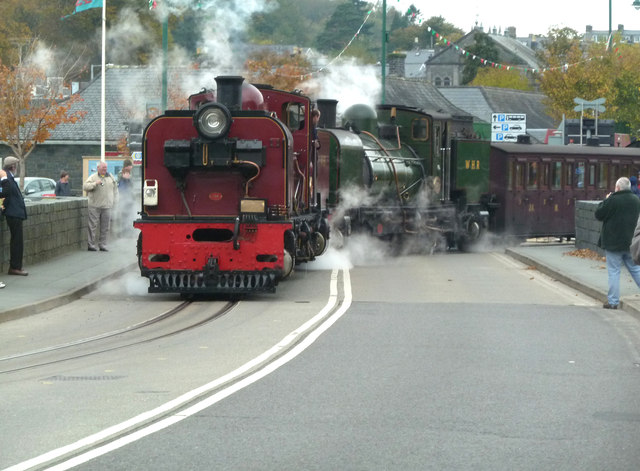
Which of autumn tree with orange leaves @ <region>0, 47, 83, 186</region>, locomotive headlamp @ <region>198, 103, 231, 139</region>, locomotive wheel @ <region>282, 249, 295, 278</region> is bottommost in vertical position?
locomotive wheel @ <region>282, 249, 295, 278</region>

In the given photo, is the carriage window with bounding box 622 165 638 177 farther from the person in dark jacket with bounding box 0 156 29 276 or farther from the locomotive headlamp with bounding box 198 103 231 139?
the person in dark jacket with bounding box 0 156 29 276

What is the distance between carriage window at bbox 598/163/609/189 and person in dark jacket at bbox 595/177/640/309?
20098mm

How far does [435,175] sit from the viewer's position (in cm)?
2888

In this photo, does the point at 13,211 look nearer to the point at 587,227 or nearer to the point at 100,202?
the point at 100,202

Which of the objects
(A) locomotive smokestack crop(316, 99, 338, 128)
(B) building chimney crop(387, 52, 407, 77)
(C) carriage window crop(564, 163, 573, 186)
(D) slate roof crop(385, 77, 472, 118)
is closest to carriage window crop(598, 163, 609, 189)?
(C) carriage window crop(564, 163, 573, 186)

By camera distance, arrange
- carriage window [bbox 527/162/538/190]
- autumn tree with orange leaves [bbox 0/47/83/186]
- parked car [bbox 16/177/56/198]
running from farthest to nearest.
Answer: autumn tree with orange leaves [bbox 0/47/83/186] → parked car [bbox 16/177/56/198] → carriage window [bbox 527/162/538/190]

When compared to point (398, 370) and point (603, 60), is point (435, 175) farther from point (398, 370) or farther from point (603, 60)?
point (603, 60)

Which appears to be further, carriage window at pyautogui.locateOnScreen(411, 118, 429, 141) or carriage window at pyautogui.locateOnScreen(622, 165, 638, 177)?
carriage window at pyautogui.locateOnScreen(622, 165, 638, 177)

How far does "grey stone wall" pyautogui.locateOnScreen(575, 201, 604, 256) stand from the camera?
25.5 meters

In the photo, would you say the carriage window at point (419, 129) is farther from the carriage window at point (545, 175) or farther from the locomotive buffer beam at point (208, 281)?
the locomotive buffer beam at point (208, 281)

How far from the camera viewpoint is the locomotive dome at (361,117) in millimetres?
27562

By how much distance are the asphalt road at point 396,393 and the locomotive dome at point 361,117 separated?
39.5 ft

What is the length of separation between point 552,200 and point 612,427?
26.7m

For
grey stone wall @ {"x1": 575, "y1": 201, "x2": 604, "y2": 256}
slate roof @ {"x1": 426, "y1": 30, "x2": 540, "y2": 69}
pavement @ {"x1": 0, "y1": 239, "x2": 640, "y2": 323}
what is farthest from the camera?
slate roof @ {"x1": 426, "y1": 30, "x2": 540, "y2": 69}
